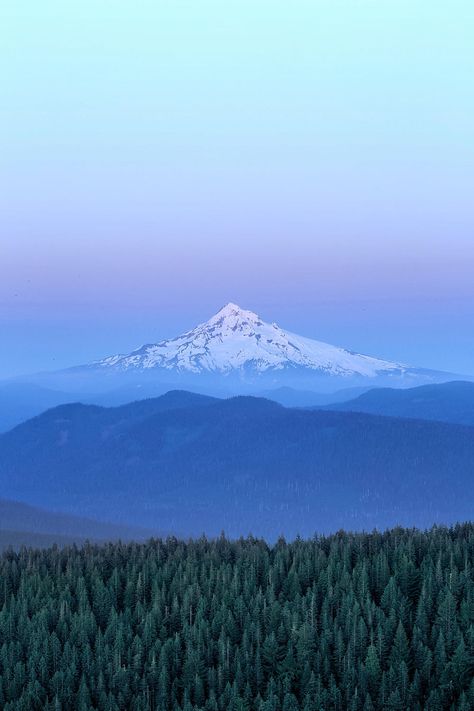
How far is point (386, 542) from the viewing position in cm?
5272

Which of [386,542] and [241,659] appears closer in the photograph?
[241,659]

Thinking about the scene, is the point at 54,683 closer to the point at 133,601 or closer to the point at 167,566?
the point at 133,601

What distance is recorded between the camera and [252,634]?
3884 cm

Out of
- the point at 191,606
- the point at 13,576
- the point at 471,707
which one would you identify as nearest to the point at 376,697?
the point at 471,707

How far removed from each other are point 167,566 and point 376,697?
57.2ft

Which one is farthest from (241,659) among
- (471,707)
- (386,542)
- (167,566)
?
(386,542)

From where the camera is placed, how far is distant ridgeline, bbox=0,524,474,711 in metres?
35.1

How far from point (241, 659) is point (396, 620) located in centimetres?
669

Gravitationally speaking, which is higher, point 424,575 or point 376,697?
point 424,575

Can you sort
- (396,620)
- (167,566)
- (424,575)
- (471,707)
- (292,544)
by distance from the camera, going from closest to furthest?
1. (471,707)
2. (396,620)
3. (424,575)
4. (167,566)
5. (292,544)

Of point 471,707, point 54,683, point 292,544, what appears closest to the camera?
point 471,707

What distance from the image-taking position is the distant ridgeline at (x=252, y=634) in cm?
3509

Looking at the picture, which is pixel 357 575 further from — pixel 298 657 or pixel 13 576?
pixel 13 576

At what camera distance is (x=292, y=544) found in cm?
5531
